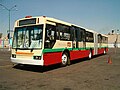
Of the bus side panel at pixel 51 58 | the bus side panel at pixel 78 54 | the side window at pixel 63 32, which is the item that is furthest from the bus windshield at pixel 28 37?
the bus side panel at pixel 78 54

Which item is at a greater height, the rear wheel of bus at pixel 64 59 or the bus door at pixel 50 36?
the bus door at pixel 50 36

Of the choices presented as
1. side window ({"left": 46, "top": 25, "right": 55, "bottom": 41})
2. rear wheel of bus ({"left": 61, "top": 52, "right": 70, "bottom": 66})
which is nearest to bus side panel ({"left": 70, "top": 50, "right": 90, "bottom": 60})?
rear wheel of bus ({"left": 61, "top": 52, "right": 70, "bottom": 66})

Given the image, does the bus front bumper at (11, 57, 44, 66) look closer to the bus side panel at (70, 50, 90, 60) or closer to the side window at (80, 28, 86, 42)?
the bus side panel at (70, 50, 90, 60)

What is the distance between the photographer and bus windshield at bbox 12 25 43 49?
1107cm

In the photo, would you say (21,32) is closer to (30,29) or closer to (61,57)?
(30,29)

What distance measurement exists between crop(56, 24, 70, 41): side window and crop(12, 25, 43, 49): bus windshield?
171 cm

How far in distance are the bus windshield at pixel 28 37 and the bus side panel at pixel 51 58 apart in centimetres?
73

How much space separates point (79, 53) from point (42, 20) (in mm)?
6415

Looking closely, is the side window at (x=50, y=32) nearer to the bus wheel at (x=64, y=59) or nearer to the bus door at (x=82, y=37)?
the bus wheel at (x=64, y=59)

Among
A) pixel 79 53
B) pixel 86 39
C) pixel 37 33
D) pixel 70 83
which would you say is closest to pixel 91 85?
pixel 70 83

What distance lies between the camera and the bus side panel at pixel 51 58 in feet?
35.9

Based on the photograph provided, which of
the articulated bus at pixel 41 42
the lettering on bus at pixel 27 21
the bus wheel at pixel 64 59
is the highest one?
the lettering on bus at pixel 27 21

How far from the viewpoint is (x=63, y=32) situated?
13.4m

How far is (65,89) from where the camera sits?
7.19 meters
